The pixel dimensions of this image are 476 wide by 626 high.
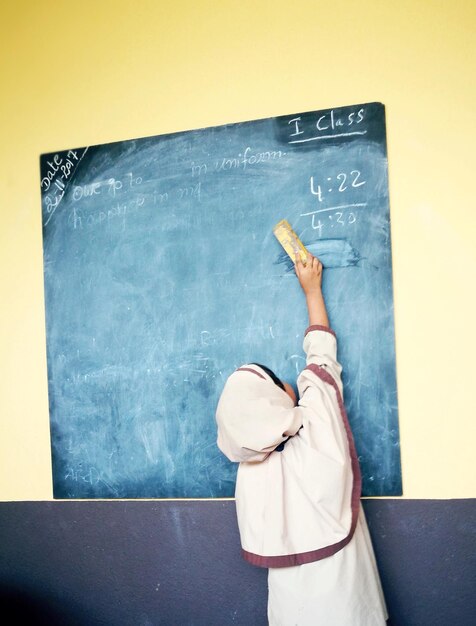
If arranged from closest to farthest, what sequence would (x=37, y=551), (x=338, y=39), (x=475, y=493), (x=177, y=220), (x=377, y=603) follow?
1. (x=377, y=603)
2. (x=475, y=493)
3. (x=338, y=39)
4. (x=177, y=220)
5. (x=37, y=551)

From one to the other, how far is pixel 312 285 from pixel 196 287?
0.49 meters

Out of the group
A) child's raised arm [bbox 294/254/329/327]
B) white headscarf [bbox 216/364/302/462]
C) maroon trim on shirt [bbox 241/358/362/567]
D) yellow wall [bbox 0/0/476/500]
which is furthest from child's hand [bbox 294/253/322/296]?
white headscarf [bbox 216/364/302/462]

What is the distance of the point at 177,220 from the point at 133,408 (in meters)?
0.80

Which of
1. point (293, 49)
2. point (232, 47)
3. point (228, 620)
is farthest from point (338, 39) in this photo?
point (228, 620)

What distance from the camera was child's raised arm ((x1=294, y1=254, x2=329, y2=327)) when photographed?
2.24 metres

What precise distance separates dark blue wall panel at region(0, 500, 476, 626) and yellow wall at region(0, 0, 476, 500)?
13cm

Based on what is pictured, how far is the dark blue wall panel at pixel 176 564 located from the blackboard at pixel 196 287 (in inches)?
3.7

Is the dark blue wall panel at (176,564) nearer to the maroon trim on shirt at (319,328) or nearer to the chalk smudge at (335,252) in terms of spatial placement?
the maroon trim on shirt at (319,328)

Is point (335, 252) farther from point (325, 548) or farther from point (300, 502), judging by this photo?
point (325, 548)

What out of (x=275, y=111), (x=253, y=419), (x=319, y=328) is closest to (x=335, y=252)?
(x=319, y=328)

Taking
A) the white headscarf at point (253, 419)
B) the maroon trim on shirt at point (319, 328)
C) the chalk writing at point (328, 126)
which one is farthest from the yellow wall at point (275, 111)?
the white headscarf at point (253, 419)

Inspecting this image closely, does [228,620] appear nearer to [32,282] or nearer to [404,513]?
[404,513]

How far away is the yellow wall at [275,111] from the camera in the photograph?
2191 millimetres

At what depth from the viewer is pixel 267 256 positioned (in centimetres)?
238
